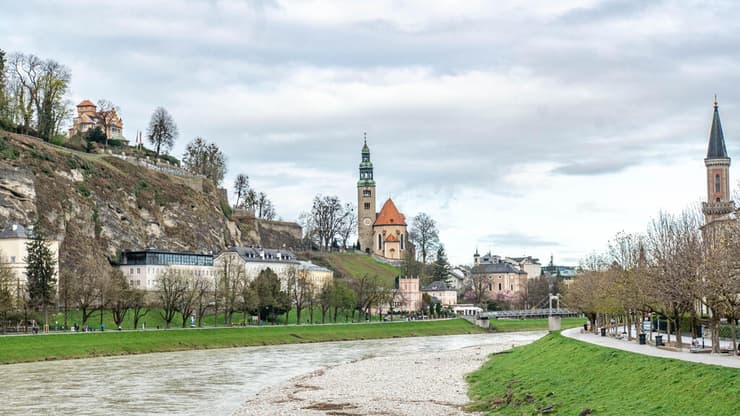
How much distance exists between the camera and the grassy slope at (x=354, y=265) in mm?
168375

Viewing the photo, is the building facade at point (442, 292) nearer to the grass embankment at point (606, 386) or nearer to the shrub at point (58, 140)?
the shrub at point (58, 140)

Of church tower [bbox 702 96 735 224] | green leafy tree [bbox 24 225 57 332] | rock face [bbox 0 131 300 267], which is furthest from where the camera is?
rock face [bbox 0 131 300 267]

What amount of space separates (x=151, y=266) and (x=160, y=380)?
218 feet

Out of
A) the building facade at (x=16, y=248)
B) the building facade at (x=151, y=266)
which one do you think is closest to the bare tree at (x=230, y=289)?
the building facade at (x=151, y=266)

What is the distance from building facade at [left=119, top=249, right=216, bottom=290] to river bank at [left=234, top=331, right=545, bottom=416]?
187ft

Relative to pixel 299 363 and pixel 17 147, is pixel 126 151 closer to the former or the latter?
pixel 17 147

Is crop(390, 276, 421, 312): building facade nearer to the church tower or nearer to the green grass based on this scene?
the green grass

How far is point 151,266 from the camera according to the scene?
116 metres

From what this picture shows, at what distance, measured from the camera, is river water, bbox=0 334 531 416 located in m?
40.2

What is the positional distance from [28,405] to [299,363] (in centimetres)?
2670

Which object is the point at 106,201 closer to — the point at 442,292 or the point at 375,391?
the point at 442,292

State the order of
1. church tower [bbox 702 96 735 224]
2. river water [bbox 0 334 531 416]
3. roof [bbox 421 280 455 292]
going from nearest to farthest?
1. river water [bbox 0 334 531 416]
2. church tower [bbox 702 96 735 224]
3. roof [bbox 421 280 455 292]

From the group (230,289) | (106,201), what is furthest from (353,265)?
(230,289)

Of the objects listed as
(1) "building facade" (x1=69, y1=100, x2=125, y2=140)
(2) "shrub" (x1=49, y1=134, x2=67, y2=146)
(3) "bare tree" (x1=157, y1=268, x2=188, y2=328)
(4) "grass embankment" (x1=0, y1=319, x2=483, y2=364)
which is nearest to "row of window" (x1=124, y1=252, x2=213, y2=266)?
(3) "bare tree" (x1=157, y1=268, x2=188, y2=328)
